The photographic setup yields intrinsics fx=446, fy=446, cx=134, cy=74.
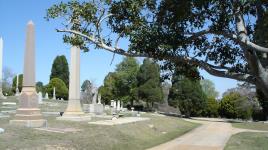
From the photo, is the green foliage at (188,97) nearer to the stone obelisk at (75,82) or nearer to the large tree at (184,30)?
the stone obelisk at (75,82)

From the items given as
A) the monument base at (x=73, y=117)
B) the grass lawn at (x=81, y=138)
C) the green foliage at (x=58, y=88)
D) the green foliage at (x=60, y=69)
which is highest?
the green foliage at (x=60, y=69)

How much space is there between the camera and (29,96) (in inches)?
978

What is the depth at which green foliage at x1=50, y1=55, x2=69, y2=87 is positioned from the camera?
332 feet

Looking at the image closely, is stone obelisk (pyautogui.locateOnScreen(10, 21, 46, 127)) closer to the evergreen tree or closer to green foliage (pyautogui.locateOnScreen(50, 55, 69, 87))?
the evergreen tree

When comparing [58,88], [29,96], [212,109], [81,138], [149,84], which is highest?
[58,88]

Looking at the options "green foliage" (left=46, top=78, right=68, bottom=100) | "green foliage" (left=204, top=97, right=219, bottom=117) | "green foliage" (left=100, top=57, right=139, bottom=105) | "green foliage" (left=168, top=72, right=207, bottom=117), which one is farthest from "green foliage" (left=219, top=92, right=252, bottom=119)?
"green foliage" (left=46, top=78, right=68, bottom=100)

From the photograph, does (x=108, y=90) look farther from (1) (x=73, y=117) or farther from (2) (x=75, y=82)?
(1) (x=73, y=117)

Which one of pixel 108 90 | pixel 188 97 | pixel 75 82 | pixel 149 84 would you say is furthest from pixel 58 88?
pixel 75 82

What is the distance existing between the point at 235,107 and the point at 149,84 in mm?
14328

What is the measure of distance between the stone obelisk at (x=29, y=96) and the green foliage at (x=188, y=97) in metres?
45.3

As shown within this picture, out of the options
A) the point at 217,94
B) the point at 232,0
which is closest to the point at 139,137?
the point at 232,0

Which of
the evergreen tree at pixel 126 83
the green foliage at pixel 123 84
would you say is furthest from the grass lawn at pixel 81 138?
the evergreen tree at pixel 126 83

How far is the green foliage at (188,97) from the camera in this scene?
69.8 meters

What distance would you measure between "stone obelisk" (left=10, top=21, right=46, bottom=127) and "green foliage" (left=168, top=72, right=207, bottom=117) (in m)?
45.3
